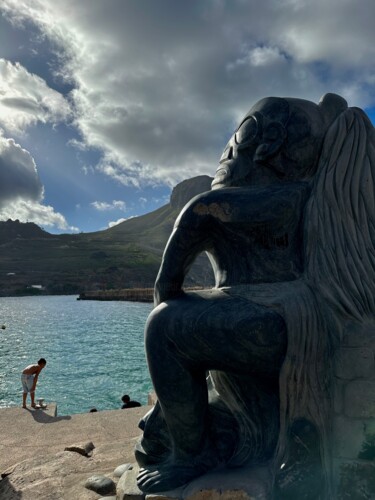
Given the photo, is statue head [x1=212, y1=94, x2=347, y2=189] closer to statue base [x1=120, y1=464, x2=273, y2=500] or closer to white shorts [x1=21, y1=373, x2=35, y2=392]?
statue base [x1=120, y1=464, x2=273, y2=500]

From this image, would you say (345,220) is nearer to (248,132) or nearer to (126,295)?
(248,132)

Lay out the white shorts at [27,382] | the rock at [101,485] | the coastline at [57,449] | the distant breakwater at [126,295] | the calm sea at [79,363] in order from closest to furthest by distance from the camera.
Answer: the rock at [101,485], the coastline at [57,449], the white shorts at [27,382], the calm sea at [79,363], the distant breakwater at [126,295]

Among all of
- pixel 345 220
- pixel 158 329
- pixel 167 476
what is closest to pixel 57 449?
pixel 167 476

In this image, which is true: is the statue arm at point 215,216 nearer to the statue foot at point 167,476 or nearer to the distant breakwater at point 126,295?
the statue foot at point 167,476

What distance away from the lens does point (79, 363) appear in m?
16.7

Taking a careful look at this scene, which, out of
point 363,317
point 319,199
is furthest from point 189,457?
point 319,199

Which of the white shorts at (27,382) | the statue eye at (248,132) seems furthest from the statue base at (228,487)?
the white shorts at (27,382)

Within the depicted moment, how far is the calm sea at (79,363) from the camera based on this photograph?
1134 centimetres

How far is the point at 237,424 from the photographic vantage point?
7.57 ft

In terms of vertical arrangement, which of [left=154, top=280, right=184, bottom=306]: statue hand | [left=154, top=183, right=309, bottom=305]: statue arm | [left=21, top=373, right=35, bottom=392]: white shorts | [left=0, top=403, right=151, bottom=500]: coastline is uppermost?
[left=154, top=183, right=309, bottom=305]: statue arm

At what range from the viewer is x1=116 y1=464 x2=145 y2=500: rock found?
214cm

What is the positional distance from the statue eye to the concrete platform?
313 cm

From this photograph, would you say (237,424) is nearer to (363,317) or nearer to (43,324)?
(363,317)

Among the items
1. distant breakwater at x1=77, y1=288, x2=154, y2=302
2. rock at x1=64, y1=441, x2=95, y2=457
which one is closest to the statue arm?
rock at x1=64, y1=441, x2=95, y2=457
